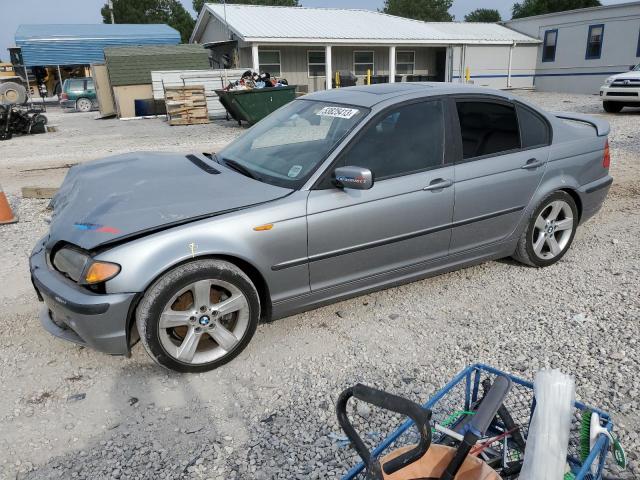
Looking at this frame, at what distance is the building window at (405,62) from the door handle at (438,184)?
2618 centimetres

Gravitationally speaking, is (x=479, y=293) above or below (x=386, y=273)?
below

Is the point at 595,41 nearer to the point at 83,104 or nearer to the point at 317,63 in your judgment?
the point at 317,63

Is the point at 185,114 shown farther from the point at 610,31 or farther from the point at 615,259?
the point at 610,31

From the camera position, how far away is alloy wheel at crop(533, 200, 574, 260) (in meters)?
4.52

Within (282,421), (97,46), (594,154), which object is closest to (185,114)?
(594,154)

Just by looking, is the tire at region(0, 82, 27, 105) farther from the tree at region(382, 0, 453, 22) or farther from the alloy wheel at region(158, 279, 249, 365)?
the tree at region(382, 0, 453, 22)

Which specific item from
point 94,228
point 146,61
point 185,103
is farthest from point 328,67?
point 94,228

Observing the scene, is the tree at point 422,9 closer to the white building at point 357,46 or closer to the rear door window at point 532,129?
the white building at point 357,46

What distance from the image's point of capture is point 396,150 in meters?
3.74

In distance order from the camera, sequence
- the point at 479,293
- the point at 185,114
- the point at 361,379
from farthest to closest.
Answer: the point at 185,114 → the point at 479,293 → the point at 361,379

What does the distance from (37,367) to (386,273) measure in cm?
239

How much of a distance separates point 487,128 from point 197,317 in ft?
8.72

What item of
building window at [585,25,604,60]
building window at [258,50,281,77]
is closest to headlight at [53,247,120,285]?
building window at [258,50,281,77]

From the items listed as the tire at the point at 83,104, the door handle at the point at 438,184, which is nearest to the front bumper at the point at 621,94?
the door handle at the point at 438,184
